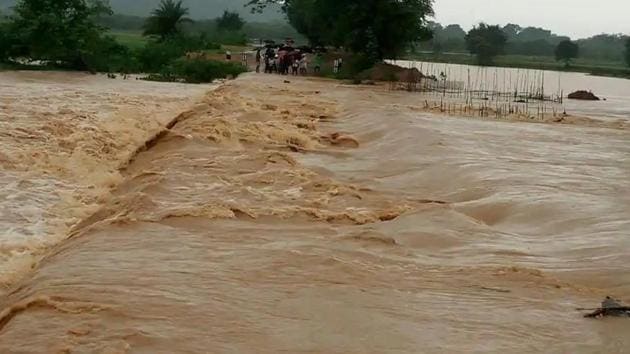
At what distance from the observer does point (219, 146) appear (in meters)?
12.3

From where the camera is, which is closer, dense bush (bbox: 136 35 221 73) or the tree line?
the tree line

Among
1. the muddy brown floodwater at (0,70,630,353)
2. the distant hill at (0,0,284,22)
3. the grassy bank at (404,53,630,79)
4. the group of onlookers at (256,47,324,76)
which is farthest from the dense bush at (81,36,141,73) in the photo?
the distant hill at (0,0,284,22)

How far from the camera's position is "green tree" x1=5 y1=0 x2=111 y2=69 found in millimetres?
28266

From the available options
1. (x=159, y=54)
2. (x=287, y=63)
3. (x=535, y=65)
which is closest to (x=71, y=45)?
(x=159, y=54)

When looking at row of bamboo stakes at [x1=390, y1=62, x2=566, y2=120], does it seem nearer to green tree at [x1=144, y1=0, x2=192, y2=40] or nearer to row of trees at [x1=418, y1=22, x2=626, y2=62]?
green tree at [x1=144, y1=0, x2=192, y2=40]

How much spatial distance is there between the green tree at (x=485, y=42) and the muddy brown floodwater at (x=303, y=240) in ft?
167

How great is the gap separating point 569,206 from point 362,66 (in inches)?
1037

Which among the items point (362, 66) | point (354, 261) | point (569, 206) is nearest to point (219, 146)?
point (569, 206)

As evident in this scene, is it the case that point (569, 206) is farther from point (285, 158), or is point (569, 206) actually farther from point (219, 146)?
point (219, 146)

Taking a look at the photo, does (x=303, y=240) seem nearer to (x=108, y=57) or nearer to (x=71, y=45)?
(x=71, y=45)

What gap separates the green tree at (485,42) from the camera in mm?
64250

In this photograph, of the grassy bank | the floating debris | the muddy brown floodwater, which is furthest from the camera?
the grassy bank

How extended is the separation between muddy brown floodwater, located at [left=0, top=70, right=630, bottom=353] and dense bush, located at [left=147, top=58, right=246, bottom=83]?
16305 millimetres

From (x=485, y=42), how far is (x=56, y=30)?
1698 inches
